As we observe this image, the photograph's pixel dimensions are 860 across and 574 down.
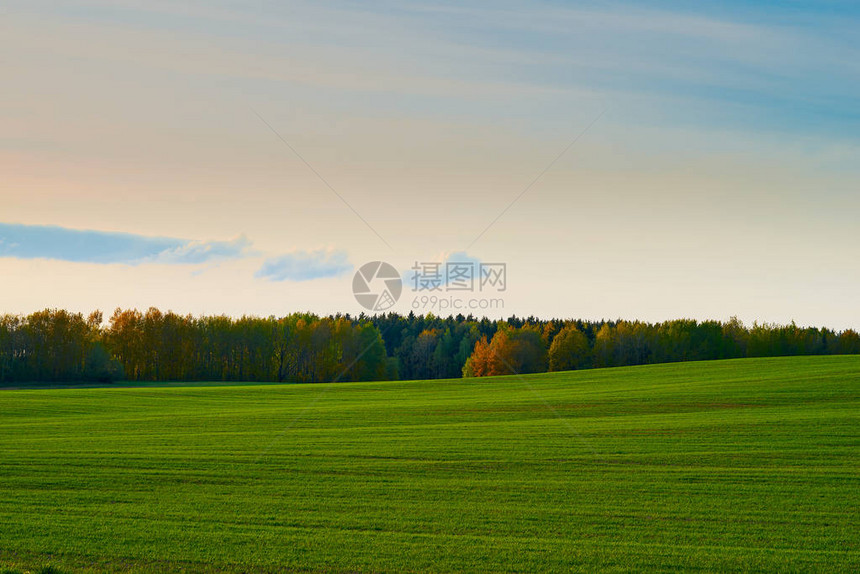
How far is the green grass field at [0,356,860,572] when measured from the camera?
47.3ft

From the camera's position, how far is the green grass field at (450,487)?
14.4 m

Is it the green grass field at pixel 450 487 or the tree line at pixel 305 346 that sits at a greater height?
the tree line at pixel 305 346

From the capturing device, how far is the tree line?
87812 mm

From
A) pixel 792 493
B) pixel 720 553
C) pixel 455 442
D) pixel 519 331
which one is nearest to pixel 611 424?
pixel 455 442

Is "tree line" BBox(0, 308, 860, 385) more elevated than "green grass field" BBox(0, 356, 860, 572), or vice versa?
"tree line" BBox(0, 308, 860, 385)

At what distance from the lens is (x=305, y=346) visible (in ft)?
358

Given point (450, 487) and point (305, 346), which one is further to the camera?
point (305, 346)

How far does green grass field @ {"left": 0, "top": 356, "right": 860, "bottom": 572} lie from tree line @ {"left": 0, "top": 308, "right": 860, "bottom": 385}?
→ 55005mm

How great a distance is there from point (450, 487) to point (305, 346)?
9123 centimetres

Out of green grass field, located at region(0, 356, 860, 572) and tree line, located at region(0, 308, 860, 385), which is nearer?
green grass field, located at region(0, 356, 860, 572)

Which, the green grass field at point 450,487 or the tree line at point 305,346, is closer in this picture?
the green grass field at point 450,487

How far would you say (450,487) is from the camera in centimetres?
2028

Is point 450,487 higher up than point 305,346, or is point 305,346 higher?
point 305,346

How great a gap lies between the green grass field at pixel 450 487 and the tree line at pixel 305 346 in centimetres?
5500
